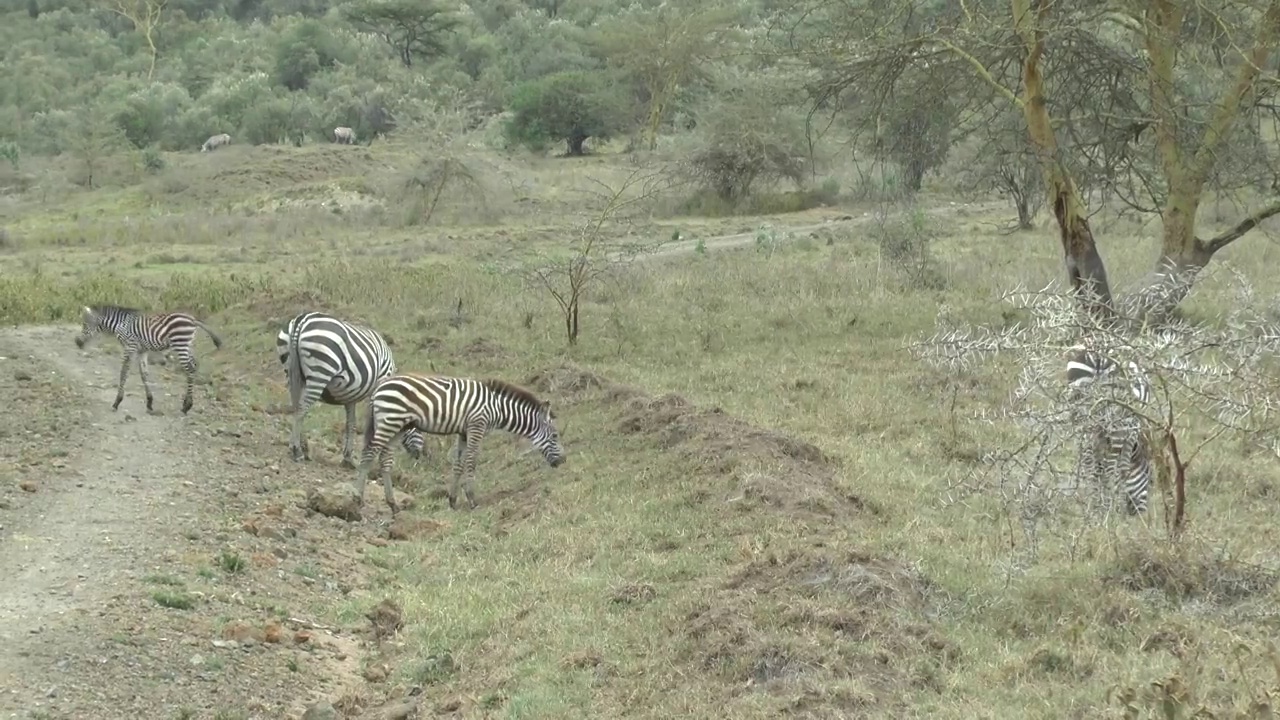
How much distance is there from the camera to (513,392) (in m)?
11.6

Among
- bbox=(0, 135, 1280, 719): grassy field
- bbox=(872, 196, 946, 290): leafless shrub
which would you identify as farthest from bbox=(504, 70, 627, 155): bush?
bbox=(872, 196, 946, 290): leafless shrub

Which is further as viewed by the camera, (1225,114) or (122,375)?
(1225,114)

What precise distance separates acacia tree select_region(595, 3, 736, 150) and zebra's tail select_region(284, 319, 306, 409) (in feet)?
123

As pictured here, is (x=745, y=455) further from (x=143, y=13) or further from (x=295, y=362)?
(x=143, y=13)

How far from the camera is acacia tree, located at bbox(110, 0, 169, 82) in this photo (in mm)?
78188

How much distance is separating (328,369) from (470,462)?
217 centimetres

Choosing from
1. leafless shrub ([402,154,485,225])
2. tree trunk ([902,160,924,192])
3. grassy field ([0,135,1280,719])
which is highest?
tree trunk ([902,160,924,192])

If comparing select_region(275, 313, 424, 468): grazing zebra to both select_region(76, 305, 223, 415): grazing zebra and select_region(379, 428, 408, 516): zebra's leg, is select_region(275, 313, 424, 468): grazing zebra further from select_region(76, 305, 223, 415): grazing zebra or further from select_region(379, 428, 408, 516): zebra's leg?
select_region(76, 305, 223, 415): grazing zebra

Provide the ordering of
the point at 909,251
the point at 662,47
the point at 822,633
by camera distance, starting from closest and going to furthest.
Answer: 1. the point at 822,633
2. the point at 909,251
3. the point at 662,47

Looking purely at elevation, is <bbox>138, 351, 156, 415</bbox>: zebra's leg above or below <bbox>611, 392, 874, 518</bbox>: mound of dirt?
below

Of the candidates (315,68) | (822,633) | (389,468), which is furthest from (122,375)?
(315,68)

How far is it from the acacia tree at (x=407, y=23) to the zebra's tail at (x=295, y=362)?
58703mm

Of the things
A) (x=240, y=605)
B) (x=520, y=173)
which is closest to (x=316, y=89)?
(x=520, y=173)

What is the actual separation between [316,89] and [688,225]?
105 feet
